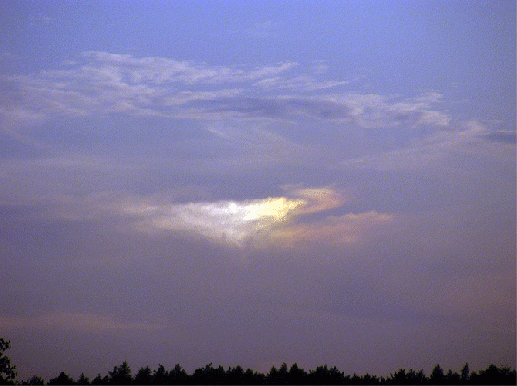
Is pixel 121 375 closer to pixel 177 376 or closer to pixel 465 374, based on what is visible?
pixel 177 376

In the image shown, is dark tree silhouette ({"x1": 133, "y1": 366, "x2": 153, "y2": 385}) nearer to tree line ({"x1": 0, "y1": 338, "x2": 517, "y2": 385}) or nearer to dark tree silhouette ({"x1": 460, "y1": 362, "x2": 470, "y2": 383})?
tree line ({"x1": 0, "y1": 338, "x2": 517, "y2": 385})

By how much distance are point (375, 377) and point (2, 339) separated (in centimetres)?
3568

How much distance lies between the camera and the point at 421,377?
1753 inches

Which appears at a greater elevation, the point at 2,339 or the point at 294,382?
the point at 2,339

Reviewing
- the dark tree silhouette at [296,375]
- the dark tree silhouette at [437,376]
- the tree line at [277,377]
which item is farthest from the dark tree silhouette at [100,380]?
the dark tree silhouette at [437,376]

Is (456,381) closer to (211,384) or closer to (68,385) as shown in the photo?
(211,384)

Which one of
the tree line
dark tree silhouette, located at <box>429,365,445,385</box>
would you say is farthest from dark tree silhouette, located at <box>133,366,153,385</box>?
dark tree silhouette, located at <box>429,365,445,385</box>

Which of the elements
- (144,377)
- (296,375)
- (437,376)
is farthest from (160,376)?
(437,376)

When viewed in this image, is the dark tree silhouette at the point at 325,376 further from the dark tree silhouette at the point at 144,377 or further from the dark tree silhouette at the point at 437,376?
the dark tree silhouette at the point at 144,377

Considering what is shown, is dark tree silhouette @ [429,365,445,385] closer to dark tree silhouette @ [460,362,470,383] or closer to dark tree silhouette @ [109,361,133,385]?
dark tree silhouette @ [460,362,470,383]

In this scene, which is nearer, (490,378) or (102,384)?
(490,378)

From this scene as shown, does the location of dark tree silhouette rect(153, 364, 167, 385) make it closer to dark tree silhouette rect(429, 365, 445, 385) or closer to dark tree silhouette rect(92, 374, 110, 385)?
dark tree silhouette rect(92, 374, 110, 385)

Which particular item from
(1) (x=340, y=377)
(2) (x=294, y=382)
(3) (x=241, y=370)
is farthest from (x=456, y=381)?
(3) (x=241, y=370)

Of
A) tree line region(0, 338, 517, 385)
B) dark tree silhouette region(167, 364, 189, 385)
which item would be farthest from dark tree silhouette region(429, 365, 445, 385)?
dark tree silhouette region(167, 364, 189, 385)
